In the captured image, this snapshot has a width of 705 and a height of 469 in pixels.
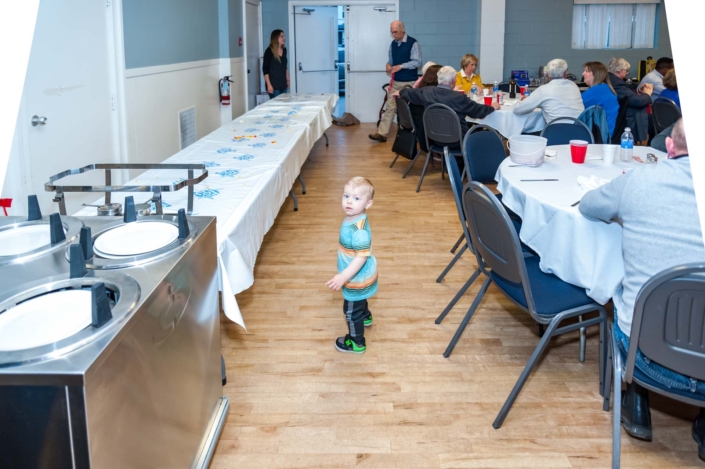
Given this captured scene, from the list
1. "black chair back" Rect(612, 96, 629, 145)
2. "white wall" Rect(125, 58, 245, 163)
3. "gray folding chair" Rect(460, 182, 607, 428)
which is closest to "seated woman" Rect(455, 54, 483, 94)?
"black chair back" Rect(612, 96, 629, 145)

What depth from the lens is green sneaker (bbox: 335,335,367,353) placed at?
263cm

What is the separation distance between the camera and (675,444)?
6.50 ft

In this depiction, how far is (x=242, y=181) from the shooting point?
313 centimetres

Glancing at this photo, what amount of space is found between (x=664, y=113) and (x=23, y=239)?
5.17 m

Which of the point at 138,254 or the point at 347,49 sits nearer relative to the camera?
the point at 138,254

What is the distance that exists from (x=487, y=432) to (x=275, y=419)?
0.77 m

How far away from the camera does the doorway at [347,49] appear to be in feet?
33.1

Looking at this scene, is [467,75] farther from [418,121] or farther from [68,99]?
[68,99]

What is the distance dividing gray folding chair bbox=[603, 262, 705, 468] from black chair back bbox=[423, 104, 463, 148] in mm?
3487

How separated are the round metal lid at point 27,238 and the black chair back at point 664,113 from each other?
484 cm

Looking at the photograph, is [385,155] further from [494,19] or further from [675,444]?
[675,444]

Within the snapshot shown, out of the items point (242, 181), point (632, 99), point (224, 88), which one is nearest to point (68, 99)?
point (242, 181)

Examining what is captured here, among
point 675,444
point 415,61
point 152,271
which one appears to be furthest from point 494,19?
point 152,271

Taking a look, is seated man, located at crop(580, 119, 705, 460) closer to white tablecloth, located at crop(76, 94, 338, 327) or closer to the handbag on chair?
white tablecloth, located at crop(76, 94, 338, 327)
